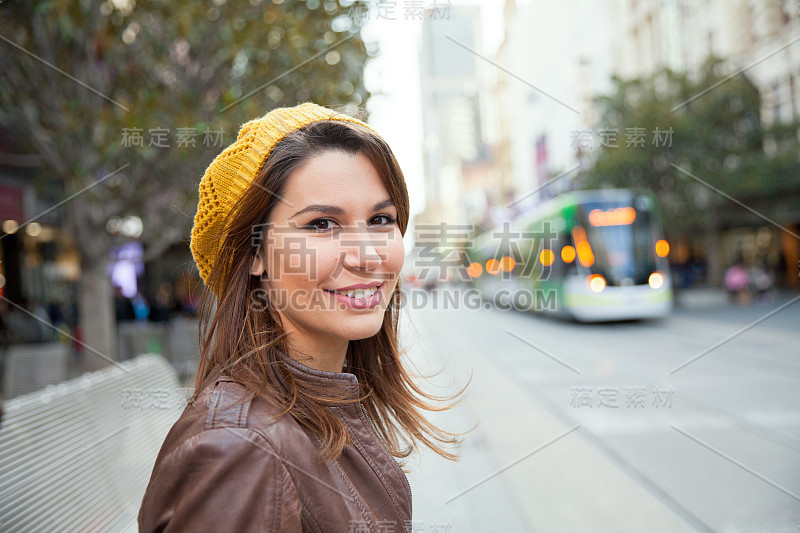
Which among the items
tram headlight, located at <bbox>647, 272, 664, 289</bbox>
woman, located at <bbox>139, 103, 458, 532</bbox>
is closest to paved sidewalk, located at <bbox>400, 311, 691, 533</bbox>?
woman, located at <bbox>139, 103, 458, 532</bbox>

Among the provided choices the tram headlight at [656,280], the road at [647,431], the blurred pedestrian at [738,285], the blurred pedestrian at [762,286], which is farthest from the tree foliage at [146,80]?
the blurred pedestrian at [762,286]

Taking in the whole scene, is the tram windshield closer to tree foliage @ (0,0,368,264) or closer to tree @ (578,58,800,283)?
tree @ (578,58,800,283)

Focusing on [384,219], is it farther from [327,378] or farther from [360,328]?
[327,378]

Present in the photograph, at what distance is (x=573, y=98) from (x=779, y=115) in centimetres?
2266

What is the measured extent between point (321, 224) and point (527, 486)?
3700 mm

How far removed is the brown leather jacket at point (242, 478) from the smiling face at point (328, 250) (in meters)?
0.28

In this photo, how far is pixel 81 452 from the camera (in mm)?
2730

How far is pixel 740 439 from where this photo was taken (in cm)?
537

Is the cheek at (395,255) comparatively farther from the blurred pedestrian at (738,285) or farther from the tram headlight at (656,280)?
the blurred pedestrian at (738,285)

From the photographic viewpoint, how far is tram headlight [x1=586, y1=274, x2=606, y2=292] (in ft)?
47.4

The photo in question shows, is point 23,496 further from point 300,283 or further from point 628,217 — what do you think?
point 628,217

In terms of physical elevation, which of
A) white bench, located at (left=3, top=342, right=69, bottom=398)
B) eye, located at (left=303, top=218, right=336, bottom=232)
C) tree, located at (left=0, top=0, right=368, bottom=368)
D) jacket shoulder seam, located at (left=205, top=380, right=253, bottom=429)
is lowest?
white bench, located at (left=3, top=342, right=69, bottom=398)

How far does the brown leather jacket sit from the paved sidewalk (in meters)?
1.06

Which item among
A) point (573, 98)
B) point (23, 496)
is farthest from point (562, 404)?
point (573, 98)
